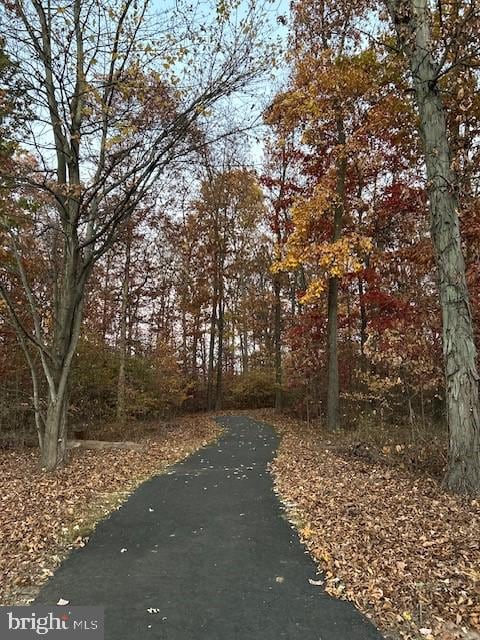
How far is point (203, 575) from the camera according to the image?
157 inches

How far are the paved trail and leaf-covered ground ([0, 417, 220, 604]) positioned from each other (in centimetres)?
23

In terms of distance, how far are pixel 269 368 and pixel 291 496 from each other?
1860 centimetres

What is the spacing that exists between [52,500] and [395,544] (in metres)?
4.48

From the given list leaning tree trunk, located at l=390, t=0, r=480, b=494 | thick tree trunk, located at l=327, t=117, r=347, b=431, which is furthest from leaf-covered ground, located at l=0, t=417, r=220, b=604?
leaning tree trunk, located at l=390, t=0, r=480, b=494

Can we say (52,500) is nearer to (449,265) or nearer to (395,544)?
(395,544)

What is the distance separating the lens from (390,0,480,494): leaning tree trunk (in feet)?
18.8

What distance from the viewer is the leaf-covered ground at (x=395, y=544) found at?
128 inches

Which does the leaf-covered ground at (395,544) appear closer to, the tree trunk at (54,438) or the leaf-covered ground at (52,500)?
the leaf-covered ground at (52,500)

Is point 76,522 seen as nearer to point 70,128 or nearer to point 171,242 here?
point 70,128

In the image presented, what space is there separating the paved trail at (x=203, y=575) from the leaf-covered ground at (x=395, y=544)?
0.74 ft

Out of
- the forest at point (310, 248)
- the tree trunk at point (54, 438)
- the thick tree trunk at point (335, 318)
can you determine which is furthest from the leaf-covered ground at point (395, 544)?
the thick tree trunk at point (335, 318)

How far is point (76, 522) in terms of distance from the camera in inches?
213

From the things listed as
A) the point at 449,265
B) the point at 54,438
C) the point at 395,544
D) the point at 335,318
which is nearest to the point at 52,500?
the point at 54,438

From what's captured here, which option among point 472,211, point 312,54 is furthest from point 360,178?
point 472,211
